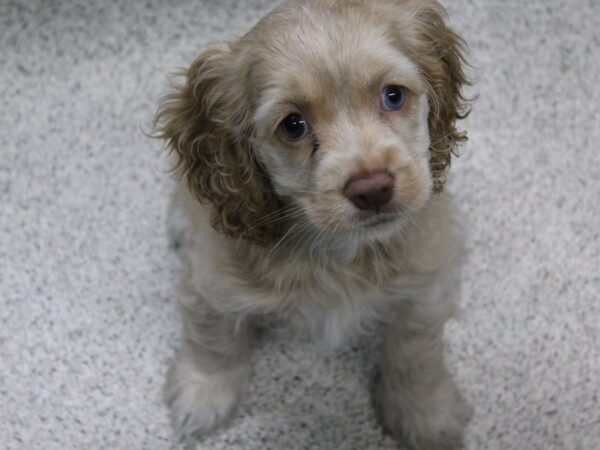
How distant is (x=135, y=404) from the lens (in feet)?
6.46

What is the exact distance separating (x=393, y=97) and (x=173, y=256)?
868 mm

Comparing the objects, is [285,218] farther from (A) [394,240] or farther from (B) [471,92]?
(B) [471,92]

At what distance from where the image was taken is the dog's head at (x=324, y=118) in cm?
140

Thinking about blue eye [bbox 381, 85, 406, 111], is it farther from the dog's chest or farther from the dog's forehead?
the dog's chest

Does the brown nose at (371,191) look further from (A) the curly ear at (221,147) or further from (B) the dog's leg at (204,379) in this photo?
(B) the dog's leg at (204,379)

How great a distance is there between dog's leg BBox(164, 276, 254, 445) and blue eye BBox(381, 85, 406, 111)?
63 centimetres

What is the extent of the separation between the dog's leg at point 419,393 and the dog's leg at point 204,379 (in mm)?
306

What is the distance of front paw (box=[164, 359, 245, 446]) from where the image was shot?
75.4 inches

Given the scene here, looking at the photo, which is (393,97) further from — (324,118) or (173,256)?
(173,256)

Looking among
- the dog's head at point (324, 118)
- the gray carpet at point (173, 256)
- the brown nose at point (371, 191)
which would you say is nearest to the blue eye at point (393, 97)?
the dog's head at point (324, 118)

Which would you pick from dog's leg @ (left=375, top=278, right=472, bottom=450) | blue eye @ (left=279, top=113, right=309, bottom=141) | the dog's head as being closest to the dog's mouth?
the dog's head

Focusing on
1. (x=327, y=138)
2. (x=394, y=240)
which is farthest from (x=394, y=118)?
(x=394, y=240)

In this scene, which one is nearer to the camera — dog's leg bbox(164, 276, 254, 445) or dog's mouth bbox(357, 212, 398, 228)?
dog's mouth bbox(357, 212, 398, 228)

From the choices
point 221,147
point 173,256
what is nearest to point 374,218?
point 221,147
